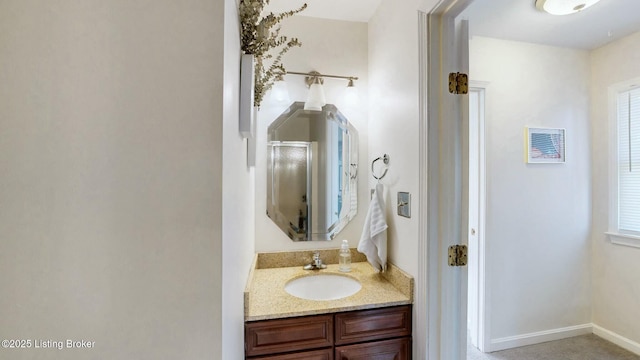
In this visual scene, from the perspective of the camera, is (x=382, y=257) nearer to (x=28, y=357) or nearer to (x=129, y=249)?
(x=129, y=249)

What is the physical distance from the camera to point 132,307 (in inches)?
26.9

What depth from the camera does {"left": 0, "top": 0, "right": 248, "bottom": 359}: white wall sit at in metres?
0.65

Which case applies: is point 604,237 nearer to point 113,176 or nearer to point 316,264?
point 316,264

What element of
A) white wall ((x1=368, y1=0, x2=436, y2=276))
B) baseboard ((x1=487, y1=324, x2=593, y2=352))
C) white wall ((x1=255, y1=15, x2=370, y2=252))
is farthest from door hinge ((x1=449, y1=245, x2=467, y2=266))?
baseboard ((x1=487, y1=324, x2=593, y2=352))

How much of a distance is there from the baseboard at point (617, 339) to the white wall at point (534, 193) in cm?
9

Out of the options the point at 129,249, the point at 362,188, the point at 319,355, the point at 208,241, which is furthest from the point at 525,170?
the point at 129,249

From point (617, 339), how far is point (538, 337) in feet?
2.18

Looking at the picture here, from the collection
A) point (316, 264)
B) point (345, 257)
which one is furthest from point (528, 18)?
point (316, 264)

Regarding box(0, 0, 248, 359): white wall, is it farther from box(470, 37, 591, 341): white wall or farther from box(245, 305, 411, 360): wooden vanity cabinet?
box(470, 37, 591, 341): white wall

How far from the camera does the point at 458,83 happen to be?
1.23 m

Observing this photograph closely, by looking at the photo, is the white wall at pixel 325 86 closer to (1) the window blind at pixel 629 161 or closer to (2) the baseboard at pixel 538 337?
(2) the baseboard at pixel 538 337

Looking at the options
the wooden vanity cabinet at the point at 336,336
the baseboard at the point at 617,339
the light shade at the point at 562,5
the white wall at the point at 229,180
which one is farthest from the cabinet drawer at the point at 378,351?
the baseboard at the point at 617,339

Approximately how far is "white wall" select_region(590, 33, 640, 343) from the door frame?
7.11 feet

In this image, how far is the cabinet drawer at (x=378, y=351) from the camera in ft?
4.24
